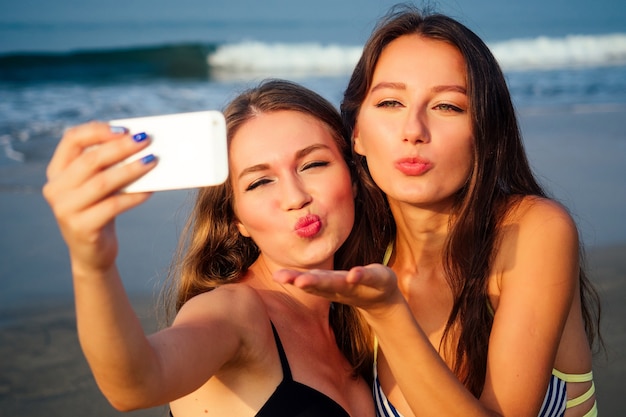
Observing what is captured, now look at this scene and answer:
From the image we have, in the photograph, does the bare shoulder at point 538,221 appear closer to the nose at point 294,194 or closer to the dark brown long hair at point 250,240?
the dark brown long hair at point 250,240

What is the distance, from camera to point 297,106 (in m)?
3.35

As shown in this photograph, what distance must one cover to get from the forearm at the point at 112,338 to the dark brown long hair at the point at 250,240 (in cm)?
125

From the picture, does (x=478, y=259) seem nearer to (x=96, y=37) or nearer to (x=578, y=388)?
(x=578, y=388)

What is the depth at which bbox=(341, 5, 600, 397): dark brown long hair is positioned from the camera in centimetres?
319

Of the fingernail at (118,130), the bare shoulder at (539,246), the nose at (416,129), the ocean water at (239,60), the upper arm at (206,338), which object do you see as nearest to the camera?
the fingernail at (118,130)

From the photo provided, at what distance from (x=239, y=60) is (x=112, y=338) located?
65.3 ft

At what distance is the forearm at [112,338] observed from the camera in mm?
1941

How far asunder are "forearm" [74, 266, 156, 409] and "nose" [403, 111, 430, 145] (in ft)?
4.75

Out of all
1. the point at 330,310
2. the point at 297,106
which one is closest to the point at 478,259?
the point at 330,310

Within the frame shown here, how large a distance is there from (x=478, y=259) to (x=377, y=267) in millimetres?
1158

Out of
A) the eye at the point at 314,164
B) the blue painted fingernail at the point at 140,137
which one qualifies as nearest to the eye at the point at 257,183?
the eye at the point at 314,164

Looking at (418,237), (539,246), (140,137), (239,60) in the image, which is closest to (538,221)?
(539,246)

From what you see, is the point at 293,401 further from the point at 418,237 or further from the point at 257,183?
the point at 418,237

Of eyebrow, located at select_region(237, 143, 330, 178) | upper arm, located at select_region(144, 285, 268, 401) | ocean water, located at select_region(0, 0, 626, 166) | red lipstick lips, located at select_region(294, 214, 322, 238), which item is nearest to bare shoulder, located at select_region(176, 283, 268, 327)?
upper arm, located at select_region(144, 285, 268, 401)
